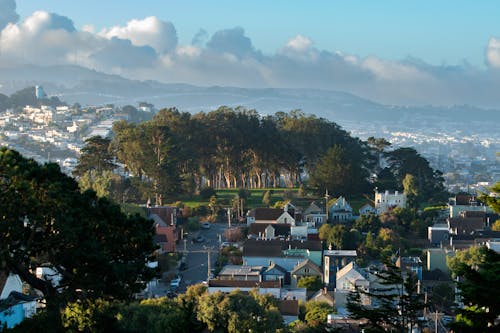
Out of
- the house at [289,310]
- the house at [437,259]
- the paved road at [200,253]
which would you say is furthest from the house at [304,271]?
the house at [289,310]

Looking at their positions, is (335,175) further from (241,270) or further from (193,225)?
(241,270)

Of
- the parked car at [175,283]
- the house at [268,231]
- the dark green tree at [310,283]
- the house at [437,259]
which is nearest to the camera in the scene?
the parked car at [175,283]

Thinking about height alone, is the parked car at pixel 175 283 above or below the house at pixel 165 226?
below

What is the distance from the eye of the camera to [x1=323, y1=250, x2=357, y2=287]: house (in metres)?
27.8

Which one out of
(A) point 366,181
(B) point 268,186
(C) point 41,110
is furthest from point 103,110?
(A) point 366,181

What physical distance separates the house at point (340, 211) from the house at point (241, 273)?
9.86m

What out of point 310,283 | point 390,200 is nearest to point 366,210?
point 390,200

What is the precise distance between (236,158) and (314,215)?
8.71 metres

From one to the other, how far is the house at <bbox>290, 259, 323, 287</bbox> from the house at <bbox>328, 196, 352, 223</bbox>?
8684 mm

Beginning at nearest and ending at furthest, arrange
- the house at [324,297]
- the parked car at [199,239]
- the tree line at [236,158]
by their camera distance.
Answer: the house at [324,297] < the parked car at [199,239] < the tree line at [236,158]

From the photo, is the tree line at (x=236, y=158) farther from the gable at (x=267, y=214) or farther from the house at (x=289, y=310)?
the house at (x=289, y=310)

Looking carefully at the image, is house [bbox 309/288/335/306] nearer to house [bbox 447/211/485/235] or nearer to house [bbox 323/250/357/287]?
house [bbox 323/250/357/287]

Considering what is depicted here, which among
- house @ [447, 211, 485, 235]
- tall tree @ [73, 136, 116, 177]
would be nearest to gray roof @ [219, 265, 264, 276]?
house @ [447, 211, 485, 235]

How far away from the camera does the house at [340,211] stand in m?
36.9
